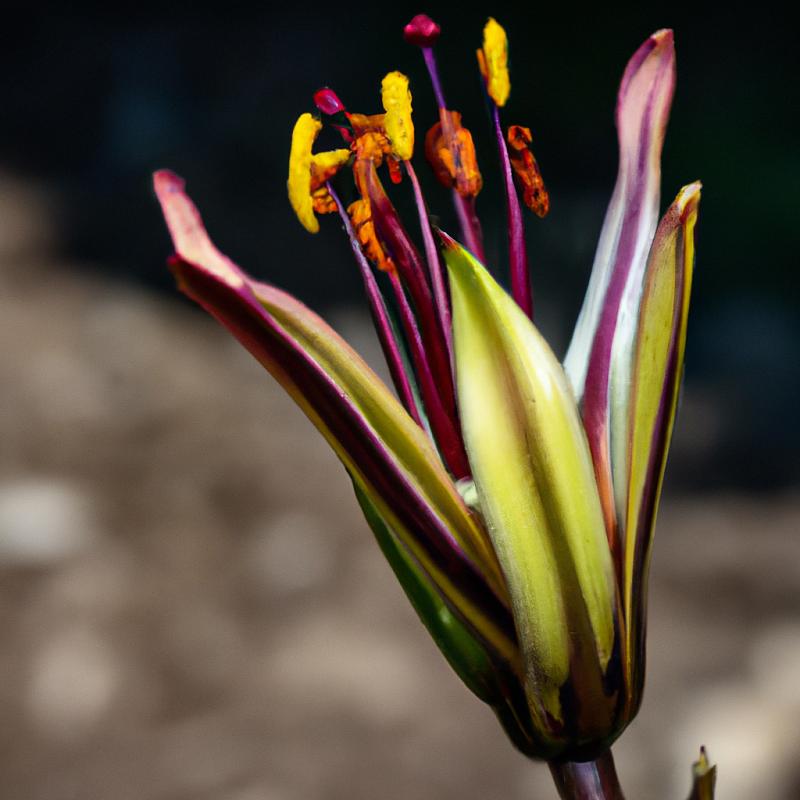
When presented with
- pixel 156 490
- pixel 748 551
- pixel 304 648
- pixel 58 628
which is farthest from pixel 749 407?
pixel 58 628

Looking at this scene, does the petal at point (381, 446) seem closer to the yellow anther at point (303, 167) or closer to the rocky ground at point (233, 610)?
the yellow anther at point (303, 167)

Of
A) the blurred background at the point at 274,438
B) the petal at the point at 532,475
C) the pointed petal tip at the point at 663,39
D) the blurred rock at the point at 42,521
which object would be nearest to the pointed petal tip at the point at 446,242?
the petal at the point at 532,475

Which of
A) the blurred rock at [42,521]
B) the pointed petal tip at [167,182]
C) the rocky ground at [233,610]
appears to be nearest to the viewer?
the pointed petal tip at [167,182]

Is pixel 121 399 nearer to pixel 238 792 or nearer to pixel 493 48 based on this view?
pixel 238 792

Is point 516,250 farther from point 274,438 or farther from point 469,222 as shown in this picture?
point 274,438

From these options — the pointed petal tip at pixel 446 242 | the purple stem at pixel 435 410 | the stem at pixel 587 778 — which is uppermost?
Result: the pointed petal tip at pixel 446 242

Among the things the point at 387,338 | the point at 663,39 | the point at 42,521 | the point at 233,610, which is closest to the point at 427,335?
the point at 387,338
